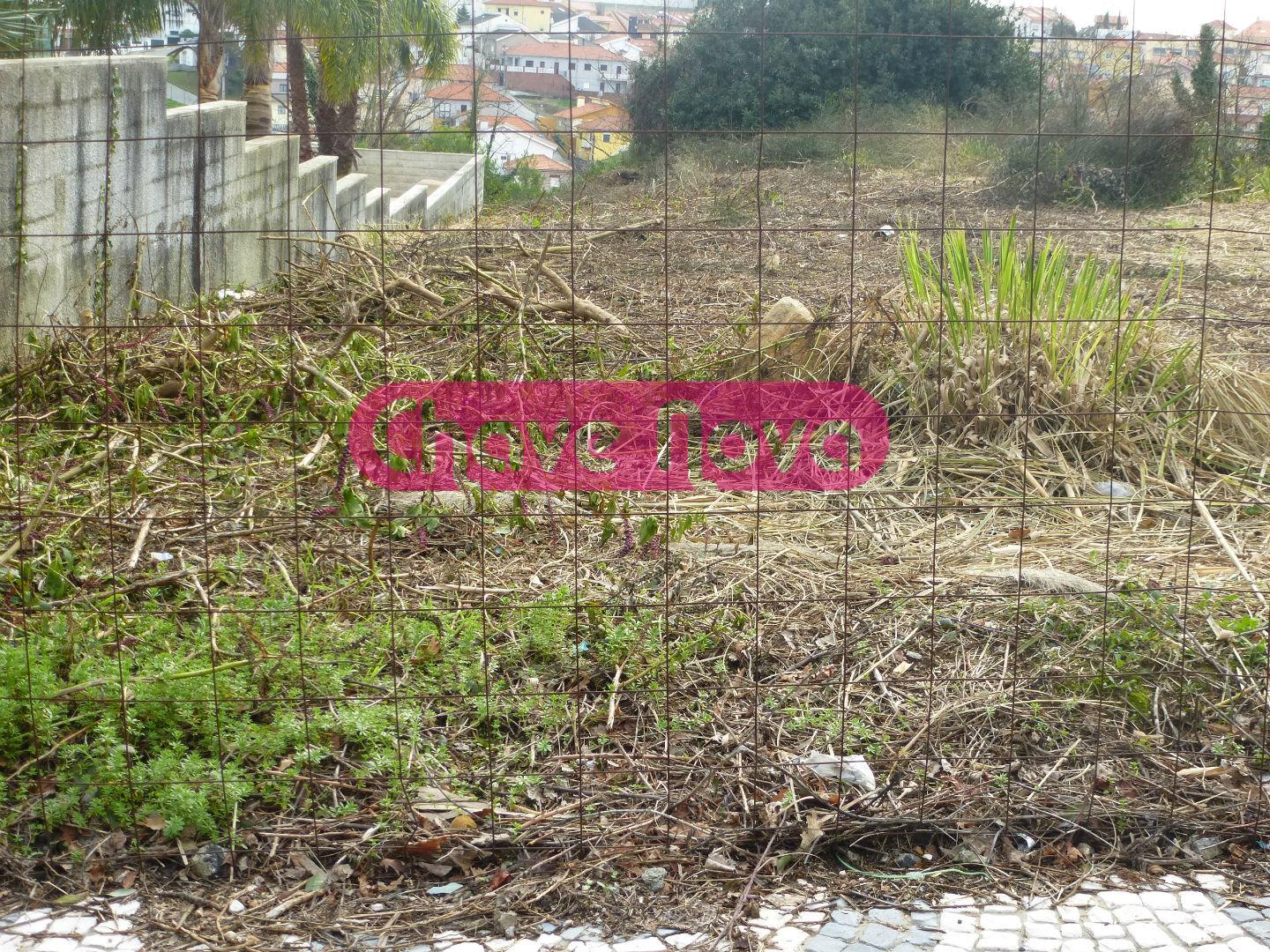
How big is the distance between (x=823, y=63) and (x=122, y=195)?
34.7 ft

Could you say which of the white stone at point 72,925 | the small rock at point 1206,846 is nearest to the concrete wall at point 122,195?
the white stone at point 72,925

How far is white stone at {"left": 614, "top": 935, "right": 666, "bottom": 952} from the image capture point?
2.45 meters

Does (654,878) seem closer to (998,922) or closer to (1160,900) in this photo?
(998,922)

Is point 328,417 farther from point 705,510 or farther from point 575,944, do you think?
point 575,944

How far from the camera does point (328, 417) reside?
4809 millimetres

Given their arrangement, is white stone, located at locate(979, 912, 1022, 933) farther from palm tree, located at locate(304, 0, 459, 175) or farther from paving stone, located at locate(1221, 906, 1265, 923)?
palm tree, located at locate(304, 0, 459, 175)

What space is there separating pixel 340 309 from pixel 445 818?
3.92m

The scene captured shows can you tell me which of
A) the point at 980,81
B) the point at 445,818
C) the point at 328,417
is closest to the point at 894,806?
the point at 445,818

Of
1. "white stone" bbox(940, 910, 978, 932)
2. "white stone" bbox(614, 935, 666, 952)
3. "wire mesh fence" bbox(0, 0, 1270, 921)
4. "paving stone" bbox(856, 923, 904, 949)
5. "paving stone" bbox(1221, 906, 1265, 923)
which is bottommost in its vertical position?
"white stone" bbox(614, 935, 666, 952)

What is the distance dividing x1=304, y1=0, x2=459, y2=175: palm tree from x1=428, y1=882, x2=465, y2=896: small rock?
8.50m

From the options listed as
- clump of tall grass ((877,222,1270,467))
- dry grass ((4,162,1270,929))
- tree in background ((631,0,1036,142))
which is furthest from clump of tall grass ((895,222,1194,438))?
tree in background ((631,0,1036,142))

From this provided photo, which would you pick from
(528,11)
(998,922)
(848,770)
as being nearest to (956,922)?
(998,922)

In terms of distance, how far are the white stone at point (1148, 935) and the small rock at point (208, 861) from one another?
1.84m

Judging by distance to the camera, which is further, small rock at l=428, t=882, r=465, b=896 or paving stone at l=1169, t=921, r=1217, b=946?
small rock at l=428, t=882, r=465, b=896
